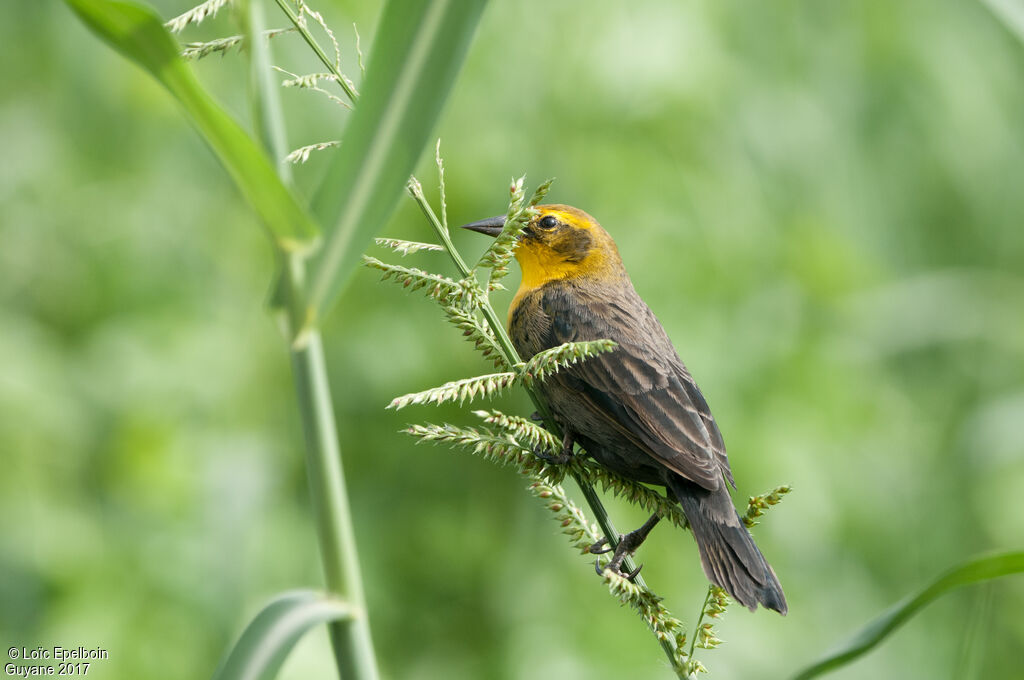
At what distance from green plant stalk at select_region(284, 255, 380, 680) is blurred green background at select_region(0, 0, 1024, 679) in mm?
1970

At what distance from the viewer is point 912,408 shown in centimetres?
448

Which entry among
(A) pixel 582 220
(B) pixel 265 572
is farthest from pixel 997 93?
(B) pixel 265 572

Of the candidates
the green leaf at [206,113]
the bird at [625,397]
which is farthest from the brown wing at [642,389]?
the green leaf at [206,113]

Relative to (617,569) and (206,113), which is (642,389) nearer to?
(617,569)

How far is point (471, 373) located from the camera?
369 centimetres

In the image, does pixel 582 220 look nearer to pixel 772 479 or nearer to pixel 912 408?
pixel 772 479

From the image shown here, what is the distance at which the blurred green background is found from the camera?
3.30 m

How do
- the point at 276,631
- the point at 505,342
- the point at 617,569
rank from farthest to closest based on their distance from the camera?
the point at 617,569, the point at 505,342, the point at 276,631

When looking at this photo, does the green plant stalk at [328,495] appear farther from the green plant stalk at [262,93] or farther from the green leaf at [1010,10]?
the green leaf at [1010,10]

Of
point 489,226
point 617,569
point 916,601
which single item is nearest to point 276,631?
point 916,601

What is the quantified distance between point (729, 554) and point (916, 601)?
89cm

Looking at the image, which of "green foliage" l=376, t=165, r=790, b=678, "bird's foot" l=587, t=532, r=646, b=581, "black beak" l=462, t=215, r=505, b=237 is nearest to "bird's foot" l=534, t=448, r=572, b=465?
"green foliage" l=376, t=165, r=790, b=678

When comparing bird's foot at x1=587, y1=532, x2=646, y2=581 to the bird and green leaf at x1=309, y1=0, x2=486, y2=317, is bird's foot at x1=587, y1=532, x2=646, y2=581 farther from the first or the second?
green leaf at x1=309, y1=0, x2=486, y2=317

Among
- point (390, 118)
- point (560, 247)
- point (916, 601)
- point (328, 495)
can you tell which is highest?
point (560, 247)
